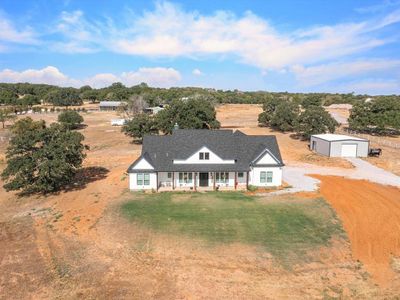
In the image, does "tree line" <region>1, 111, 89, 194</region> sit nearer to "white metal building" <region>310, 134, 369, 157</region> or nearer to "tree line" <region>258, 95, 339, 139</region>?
"white metal building" <region>310, 134, 369, 157</region>

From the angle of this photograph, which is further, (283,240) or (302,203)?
(302,203)

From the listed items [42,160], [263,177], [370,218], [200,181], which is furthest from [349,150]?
[42,160]

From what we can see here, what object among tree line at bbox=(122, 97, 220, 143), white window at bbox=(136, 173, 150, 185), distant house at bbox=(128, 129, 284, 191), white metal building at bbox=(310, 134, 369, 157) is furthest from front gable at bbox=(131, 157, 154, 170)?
white metal building at bbox=(310, 134, 369, 157)

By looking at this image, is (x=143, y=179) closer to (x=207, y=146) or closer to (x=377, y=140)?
(x=207, y=146)

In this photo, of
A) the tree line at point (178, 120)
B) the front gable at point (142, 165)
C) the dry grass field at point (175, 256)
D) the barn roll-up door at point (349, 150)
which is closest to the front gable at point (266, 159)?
the dry grass field at point (175, 256)

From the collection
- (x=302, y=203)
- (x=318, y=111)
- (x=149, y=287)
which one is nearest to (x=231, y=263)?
(x=149, y=287)

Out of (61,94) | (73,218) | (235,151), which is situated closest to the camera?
(73,218)

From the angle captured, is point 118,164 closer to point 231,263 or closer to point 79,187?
point 79,187
